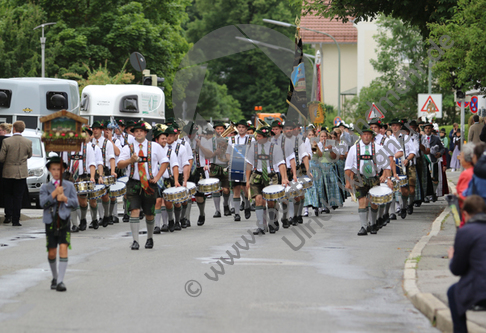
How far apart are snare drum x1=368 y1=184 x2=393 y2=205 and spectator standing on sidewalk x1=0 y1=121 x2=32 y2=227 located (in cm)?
702

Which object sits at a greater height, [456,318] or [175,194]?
[175,194]

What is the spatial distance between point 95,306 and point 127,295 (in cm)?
63

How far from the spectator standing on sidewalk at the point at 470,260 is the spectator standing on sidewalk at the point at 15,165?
12.2 metres

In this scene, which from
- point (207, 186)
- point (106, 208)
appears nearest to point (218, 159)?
point (207, 186)

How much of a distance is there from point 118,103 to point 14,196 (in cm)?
1004

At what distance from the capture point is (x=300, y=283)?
990cm

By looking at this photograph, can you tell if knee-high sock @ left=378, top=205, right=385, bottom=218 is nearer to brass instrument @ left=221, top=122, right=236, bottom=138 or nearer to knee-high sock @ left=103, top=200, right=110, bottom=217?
knee-high sock @ left=103, top=200, right=110, bottom=217

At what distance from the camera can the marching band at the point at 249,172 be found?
44.2 feet

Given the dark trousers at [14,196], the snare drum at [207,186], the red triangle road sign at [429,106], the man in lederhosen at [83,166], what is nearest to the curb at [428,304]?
the snare drum at [207,186]

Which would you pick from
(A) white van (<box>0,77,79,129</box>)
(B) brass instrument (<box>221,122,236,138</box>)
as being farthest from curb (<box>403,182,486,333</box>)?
(A) white van (<box>0,77,79,129</box>)

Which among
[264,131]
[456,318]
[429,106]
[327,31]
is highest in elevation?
[327,31]

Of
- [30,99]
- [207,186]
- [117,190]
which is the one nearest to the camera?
[117,190]

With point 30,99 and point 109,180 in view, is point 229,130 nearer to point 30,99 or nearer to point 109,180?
point 109,180

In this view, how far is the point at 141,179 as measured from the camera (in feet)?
42.9
